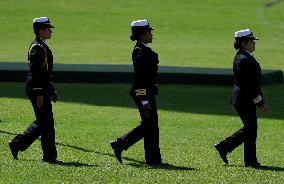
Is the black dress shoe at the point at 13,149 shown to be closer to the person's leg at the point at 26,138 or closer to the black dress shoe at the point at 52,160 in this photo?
the person's leg at the point at 26,138

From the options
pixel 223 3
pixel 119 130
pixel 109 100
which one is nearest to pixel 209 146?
pixel 119 130

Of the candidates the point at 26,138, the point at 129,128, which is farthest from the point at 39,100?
the point at 129,128

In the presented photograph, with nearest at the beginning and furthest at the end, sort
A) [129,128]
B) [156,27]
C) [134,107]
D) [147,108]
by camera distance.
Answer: [147,108]
[129,128]
[134,107]
[156,27]

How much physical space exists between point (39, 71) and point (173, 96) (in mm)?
9787

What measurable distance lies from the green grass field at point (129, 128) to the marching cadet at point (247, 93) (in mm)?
365

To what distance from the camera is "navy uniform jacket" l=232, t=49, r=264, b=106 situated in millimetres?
12836

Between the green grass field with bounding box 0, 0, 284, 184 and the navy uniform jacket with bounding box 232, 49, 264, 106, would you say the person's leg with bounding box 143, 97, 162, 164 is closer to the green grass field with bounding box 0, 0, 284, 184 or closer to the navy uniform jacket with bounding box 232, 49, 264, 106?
the green grass field with bounding box 0, 0, 284, 184

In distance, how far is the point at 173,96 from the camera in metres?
22.2

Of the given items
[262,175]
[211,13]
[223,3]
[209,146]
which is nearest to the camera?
[262,175]

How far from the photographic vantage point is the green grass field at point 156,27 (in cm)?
3238

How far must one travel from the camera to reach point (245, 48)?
13.0 metres

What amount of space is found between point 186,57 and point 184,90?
8.86 metres

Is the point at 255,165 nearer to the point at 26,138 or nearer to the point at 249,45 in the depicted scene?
the point at 249,45

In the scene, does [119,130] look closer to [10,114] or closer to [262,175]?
[10,114]
